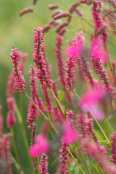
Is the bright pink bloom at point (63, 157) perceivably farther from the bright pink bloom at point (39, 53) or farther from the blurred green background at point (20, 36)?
the blurred green background at point (20, 36)

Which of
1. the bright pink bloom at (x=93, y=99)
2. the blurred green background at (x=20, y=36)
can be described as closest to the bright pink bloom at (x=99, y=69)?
the bright pink bloom at (x=93, y=99)

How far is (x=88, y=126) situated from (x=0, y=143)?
0.39 metres

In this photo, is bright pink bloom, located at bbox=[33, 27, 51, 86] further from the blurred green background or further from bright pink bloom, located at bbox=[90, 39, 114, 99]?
the blurred green background

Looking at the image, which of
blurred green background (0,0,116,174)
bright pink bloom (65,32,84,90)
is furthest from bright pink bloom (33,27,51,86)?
blurred green background (0,0,116,174)

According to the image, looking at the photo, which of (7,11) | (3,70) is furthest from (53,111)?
(7,11)

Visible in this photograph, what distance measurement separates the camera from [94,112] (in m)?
0.83

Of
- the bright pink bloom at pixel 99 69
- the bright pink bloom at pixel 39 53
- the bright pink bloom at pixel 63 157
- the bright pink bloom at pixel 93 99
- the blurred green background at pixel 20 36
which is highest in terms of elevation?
the blurred green background at pixel 20 36

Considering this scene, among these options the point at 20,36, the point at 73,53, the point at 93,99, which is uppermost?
the point at 20,36

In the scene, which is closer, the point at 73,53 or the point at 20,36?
the point at 73,53

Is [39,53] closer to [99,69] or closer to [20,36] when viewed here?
[99,69]

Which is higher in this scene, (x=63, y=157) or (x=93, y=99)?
(x=93, y=99)

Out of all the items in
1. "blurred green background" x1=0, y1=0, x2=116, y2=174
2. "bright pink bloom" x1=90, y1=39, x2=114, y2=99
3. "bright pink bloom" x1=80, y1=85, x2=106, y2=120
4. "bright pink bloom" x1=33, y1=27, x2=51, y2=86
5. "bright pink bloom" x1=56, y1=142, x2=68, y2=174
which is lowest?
"bright pink bloom" x1=56, y1=142, x2=68, y2=174

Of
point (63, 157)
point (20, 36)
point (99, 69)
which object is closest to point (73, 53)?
point (99, 69)

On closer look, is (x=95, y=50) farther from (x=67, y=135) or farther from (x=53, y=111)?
(x=53, y=111)
